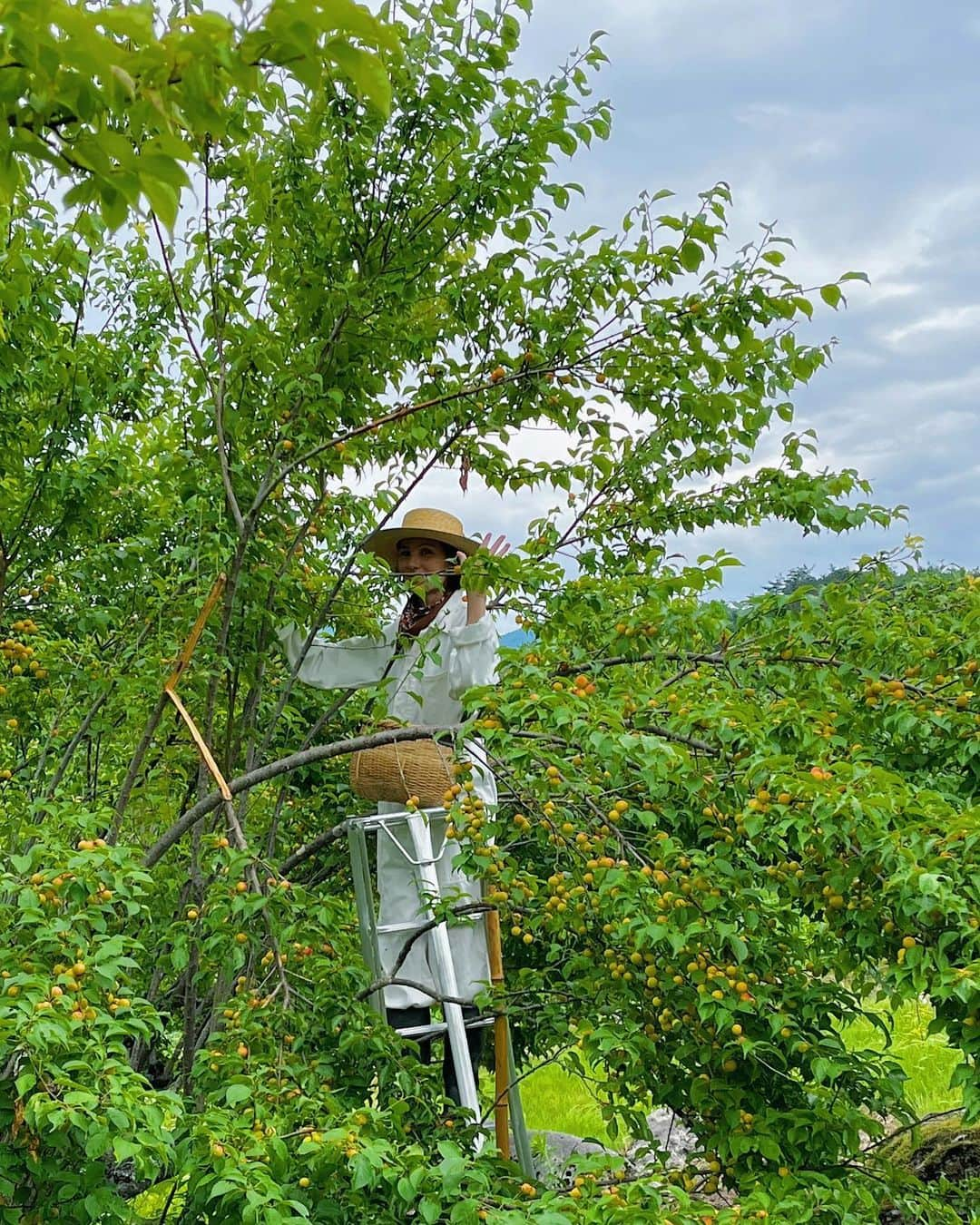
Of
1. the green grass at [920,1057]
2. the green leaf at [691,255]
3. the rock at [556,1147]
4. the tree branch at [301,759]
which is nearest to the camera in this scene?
the tree branch at [301,759]

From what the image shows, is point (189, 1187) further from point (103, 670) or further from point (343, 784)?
point (343, 784)

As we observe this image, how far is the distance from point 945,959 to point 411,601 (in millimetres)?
2387

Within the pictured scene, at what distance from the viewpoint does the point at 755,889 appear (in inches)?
106

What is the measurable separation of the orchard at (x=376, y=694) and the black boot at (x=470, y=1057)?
0.16 meters

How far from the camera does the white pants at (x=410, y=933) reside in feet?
12.9

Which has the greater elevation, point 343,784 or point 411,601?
point 411,601

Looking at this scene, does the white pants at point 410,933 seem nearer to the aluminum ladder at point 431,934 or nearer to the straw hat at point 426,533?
the aluminum ladder at point 431,934

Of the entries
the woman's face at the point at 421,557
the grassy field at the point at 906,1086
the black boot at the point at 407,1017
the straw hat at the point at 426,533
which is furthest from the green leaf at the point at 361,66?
the grassy field at the point at 906,1086

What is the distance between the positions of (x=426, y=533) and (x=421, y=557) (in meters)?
0.15

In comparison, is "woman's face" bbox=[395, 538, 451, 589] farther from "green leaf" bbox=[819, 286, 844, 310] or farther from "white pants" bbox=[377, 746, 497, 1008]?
"green leaf" bbox=[819, 286, 844, 310]

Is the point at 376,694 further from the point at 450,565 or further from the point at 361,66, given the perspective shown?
the point at 361,66

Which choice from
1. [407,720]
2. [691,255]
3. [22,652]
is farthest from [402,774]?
[691,255]

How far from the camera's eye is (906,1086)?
650 centimetres

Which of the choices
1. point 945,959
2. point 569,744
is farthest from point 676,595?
point 945,959
